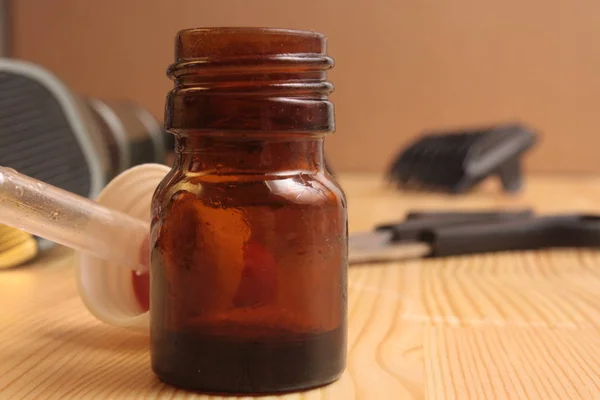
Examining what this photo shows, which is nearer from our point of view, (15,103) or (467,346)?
(467,346)

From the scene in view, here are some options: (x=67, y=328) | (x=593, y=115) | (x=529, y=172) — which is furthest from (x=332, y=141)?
(x=67, y=328)

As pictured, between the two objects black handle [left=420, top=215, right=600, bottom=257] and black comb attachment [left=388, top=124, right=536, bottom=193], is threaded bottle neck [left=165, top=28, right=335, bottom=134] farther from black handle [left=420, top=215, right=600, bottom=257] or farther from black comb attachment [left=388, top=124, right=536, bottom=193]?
black comb attachment [left=388, top=124, right=536, bottom=193]

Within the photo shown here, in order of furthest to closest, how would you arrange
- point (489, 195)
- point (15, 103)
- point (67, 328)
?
point (489, 195) → point (15, 103) → point (67, 328)

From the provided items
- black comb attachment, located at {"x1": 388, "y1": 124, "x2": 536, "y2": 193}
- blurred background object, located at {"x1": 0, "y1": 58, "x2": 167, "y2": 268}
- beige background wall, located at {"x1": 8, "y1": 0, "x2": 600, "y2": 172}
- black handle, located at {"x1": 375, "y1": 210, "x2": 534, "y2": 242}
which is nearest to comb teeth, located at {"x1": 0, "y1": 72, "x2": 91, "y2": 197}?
blurred background object, located at {"x1": 0, "y1": 58, "x2": 167, "y2": 268}

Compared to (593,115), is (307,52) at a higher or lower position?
higher

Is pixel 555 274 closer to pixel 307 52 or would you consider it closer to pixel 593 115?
pixel 307 52

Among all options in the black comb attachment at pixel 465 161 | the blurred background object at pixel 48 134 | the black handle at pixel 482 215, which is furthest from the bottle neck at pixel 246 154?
the black comb attachment at pixel 465 161
